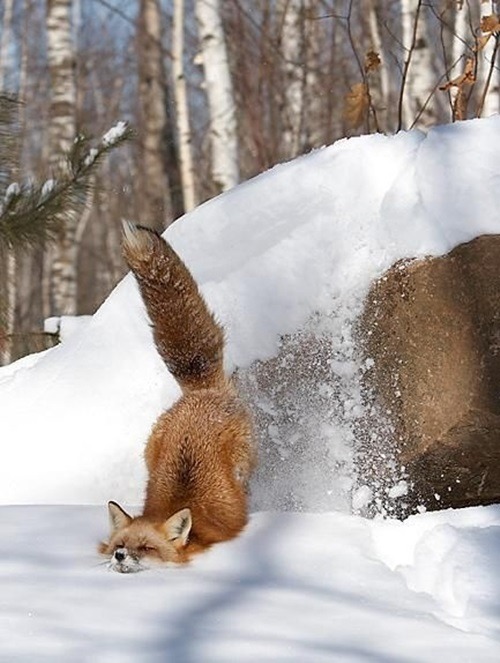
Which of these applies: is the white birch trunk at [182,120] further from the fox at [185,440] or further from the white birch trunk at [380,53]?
the fox at [185,440]

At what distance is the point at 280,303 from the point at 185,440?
101 cm

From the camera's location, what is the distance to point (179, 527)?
369cm

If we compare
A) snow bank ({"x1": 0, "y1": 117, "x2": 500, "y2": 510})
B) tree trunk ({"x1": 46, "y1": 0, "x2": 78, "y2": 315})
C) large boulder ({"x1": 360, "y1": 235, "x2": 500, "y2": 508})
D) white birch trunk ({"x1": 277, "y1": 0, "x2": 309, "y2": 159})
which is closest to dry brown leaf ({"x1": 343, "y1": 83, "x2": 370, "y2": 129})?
snow bank ({"x1": 0, "y1": 117, "x2": 500, "y2": 510})

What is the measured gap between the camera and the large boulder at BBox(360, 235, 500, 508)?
434 centimetres

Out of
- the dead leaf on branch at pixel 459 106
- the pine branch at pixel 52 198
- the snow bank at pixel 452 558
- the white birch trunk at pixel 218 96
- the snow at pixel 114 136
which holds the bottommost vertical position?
the snow bank at pixel 452 558

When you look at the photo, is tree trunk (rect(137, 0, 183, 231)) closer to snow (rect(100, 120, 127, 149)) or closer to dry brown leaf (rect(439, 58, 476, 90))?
snow (rect(100, 120, 127, 149))

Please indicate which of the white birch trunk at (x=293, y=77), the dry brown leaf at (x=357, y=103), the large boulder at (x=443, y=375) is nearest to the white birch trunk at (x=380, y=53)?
the white birch trunk at (x=293, y=77)

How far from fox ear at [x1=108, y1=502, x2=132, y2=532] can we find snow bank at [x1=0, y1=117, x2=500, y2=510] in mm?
1067

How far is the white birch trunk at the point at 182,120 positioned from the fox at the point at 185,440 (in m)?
5.84

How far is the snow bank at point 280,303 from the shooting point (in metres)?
4.62

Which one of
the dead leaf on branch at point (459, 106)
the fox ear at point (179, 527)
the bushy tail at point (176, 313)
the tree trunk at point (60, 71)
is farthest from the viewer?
the tree trunk at point (60, 71)

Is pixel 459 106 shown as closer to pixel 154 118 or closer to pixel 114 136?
pixel 114 136

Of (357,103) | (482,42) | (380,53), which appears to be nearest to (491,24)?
(482,42)

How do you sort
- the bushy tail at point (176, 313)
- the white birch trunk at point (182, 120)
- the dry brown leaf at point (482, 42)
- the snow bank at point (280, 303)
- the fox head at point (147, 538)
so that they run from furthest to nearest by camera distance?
1. the white birch trunk at point (182, 120)
2. the dry brown leaf at point (482, 42)
3. the snow bank at point (280, 303)
4. the bushy tail at point (176, 313)
5. the fox head at point (147, 538)
